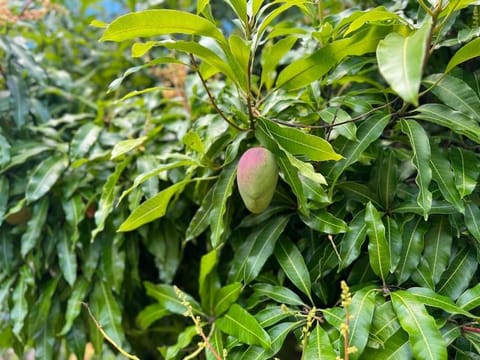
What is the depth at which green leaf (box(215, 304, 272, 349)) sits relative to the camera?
639mm

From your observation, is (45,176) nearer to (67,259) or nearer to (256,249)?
(67,259)

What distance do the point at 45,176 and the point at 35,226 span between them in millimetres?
99

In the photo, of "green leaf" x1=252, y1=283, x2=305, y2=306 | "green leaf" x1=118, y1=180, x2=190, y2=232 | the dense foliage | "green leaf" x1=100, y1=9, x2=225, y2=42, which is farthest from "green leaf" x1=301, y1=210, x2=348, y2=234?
"green leaf" x1=100, y1=9, x2=225, y2=42

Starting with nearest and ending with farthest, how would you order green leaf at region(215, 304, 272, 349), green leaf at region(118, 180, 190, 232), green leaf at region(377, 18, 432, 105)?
green leaf at region(377, 18, 432, 105)
green leaf at region(215, 304, 272, 349)
green leaf at region(118, 180, 190, 232)

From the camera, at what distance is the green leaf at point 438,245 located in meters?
0.65

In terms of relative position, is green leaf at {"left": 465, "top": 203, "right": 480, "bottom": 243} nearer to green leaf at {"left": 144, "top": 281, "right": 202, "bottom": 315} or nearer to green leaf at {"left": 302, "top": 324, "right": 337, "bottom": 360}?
green leaf at {"left": 302, "top": 324, "right": 337, "bottom": 360}

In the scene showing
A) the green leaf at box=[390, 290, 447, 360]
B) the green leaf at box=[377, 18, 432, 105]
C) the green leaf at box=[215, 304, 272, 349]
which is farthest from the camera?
the green leaf at box=[215, 304, 272, 349]

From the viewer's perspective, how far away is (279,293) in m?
0.71

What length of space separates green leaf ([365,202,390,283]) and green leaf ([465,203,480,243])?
115 mm

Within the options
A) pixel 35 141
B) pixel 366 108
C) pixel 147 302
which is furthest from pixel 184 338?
pixel 35 141

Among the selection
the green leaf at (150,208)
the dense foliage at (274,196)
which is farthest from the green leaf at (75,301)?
the green leaf at (150,208)

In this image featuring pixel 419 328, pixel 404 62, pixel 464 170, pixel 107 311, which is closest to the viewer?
pixel 404 62

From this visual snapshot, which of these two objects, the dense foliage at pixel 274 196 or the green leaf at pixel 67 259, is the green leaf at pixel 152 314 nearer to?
the dense foliage at pixel 274 196

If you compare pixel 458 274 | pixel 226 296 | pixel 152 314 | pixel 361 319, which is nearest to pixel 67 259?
pixel 152 314
